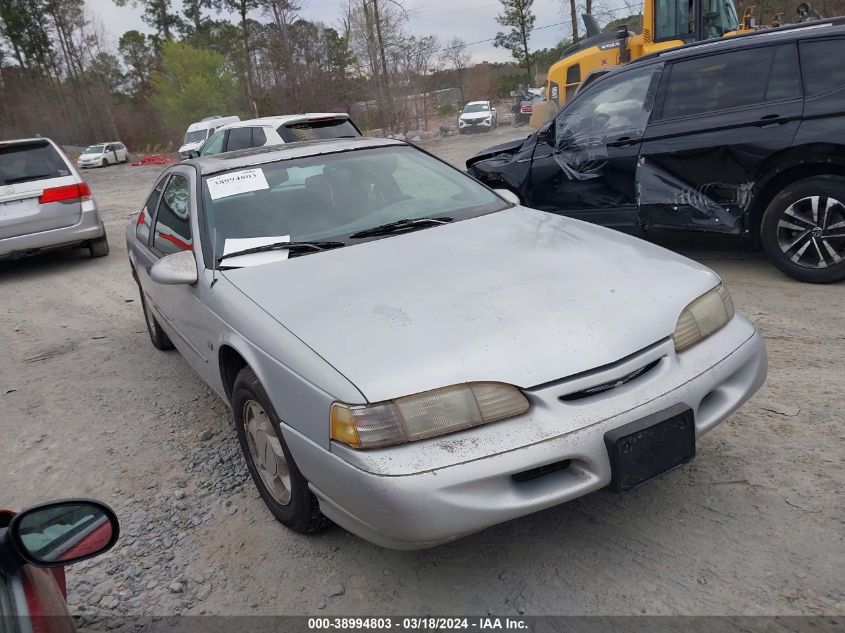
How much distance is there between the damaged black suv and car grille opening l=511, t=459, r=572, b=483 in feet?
11.7

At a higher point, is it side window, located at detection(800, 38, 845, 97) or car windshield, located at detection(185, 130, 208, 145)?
side window, located at detection(800, 38, 845, 97)

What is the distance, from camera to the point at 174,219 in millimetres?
3963

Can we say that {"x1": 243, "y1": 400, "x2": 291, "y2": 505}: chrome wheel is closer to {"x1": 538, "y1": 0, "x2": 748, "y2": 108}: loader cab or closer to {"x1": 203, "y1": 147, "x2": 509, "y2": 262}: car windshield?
{"x1": 203, "y1": 147, "x2": 509, "y2": 262}: car windshield

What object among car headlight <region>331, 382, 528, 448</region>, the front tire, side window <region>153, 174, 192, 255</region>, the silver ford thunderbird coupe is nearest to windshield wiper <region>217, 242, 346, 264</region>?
the silver ford thunderbird coupe

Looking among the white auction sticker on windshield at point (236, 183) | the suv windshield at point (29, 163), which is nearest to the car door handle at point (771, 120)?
the white auction sticker on windshield at point (236, 183)

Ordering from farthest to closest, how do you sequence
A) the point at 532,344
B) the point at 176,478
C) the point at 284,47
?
the point at 284,47, the point at 176,478, the point at 532,344

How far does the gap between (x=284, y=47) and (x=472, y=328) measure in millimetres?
32974

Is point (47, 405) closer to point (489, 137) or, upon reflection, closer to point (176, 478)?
point (176, 478)

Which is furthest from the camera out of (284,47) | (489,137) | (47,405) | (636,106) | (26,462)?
(284,47)

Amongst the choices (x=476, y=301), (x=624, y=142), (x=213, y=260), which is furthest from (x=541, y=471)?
(x=624, y=142)

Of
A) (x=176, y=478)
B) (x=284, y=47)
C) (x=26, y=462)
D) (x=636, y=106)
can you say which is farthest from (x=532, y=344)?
(x=284, y=47)

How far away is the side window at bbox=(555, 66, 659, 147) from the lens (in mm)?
5637

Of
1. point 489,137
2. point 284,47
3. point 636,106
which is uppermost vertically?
point 284,47

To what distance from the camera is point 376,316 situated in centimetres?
254
